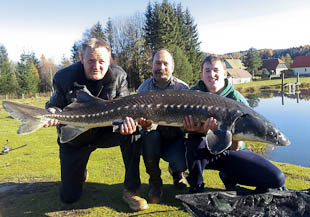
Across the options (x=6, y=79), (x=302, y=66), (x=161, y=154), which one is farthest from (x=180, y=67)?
(x=302, y=66)

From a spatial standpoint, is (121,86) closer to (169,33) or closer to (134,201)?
(134,201)

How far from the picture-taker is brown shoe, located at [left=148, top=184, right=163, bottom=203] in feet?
12.6

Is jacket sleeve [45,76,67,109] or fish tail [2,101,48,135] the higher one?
jacket sleeve [45,76,67,109]

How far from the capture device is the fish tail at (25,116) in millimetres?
3729

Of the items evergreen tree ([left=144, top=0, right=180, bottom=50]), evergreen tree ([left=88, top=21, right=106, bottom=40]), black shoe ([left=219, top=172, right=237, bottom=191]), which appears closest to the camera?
black shoe ([left=219, top=172, right=237, bottom=191])

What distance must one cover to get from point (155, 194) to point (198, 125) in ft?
4.15

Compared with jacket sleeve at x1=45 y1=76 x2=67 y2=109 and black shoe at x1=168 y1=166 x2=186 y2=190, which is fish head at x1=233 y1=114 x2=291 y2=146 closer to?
black shoe at x1=168 y1=166 x2=186 y2=190

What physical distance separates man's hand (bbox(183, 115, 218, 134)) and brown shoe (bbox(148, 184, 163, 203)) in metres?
1.05

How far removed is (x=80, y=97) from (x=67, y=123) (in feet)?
1.56

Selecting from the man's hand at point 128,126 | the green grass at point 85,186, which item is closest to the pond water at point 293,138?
the green grass at point 85,186

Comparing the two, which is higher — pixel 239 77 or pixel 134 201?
pixel 239 77

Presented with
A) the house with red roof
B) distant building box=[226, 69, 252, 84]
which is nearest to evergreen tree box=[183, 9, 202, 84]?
distant building box=[226, 69, 252, 84]

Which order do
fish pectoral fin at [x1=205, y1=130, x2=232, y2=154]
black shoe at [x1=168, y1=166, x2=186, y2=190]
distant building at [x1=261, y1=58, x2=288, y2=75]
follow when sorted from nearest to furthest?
fish pectoral fin at [x1=205, y1=130, x2=232, y2=154], black shoe at [x1=168, y1=166, x2=186, y2=190], distant building at [x1=261, y1=58, x2=288, y2=75]

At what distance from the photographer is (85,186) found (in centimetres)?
449
